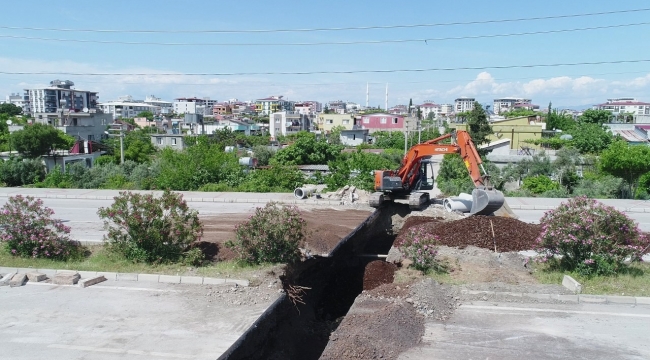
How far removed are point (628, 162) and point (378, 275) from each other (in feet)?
52.8

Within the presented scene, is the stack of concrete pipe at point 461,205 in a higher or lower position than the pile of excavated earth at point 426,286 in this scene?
higher

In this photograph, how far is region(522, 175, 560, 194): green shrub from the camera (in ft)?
84.1

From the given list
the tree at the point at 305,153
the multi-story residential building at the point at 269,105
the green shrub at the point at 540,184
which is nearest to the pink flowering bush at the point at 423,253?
the green shrub at the point at 540,184

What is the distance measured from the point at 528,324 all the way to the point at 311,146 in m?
34.2

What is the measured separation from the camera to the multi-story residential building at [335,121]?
96.0m

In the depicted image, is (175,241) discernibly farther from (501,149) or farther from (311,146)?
(501,149)

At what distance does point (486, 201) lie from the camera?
1389 cm

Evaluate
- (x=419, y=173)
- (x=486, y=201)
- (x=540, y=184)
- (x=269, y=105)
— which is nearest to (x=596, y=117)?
(x=540, y=184)

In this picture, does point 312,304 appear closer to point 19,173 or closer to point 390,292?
point 390,292

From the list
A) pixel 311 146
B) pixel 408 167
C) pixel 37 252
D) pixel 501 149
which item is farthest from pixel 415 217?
pixel 501 149

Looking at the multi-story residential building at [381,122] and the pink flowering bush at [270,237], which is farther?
the multi-story residential building at [381,122]

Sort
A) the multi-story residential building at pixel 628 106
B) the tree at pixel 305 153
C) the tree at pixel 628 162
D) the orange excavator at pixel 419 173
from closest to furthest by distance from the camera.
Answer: the orange excavator at pixel 419 173
the tree at pixel 628 162
the tree at pixel 305 153
the multi-story residential building at pixel 628 106

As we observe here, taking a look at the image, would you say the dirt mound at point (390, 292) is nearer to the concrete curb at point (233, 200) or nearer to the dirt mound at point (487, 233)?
the dirt mound at point (487, 233)

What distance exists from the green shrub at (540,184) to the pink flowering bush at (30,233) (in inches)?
873
